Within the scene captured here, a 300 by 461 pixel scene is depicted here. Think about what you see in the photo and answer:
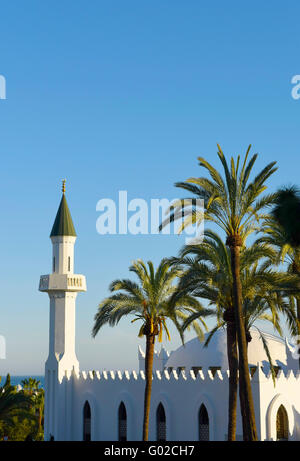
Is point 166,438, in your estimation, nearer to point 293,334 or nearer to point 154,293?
point 154,293

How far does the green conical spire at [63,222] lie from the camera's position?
153 feet

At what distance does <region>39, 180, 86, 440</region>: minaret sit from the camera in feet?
150

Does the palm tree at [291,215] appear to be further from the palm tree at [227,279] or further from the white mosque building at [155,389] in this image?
the white mosque building at [155,389]

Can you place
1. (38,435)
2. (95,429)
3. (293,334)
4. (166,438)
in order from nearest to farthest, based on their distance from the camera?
(293,334), (166,438), (95,429), (38,435)

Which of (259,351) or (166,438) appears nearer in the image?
(166,438)

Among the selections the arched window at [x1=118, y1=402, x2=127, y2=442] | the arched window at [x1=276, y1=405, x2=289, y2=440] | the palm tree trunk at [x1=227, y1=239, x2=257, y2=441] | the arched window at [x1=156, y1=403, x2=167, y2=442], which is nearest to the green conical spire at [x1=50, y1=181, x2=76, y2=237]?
the arched window at [x1=118, y1=402, x2=127, y2=442]

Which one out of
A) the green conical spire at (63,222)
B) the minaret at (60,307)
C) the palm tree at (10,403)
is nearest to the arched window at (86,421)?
the minaret at (60,307)

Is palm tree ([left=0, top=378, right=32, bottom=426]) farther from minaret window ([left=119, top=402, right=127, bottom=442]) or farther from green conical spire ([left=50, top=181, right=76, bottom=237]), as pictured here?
green conical spire ([left=50, top=181, right=76, bottom=237])

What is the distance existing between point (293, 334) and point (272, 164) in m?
7.27

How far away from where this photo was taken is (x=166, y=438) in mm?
37781

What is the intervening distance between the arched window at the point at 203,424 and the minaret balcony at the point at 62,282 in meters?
13.6

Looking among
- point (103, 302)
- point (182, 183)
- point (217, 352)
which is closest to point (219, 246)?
point (182, 183)

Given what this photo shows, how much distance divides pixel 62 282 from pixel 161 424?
12.3 metres

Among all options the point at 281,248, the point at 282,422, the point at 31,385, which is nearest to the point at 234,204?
the point at 281,248
